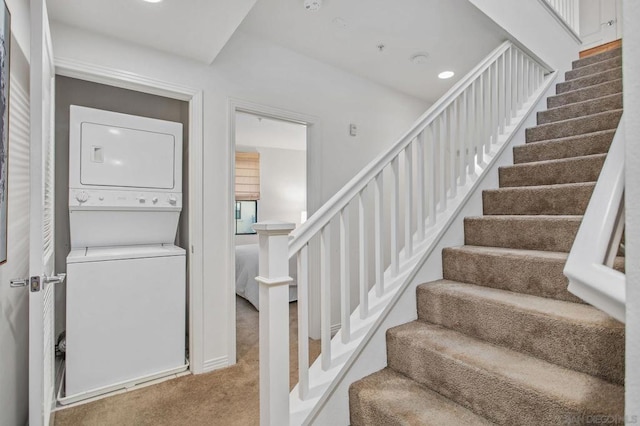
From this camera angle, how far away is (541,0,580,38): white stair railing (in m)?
3.21

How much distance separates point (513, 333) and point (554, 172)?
125cm

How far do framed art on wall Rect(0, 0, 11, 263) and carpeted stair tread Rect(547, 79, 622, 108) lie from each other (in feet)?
11.9

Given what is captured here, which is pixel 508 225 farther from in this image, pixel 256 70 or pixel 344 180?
pixel 256 70

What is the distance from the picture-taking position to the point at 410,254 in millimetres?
1777

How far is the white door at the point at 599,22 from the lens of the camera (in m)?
3.74

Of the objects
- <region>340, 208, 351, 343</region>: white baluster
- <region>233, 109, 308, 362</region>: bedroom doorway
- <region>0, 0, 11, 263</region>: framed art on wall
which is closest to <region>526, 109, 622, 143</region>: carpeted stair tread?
<region>340, 208, 351, 343</region>: white baluster

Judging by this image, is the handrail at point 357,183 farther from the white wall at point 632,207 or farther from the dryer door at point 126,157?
the dryer door at point 126,157

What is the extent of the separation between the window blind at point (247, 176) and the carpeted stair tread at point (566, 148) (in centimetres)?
482

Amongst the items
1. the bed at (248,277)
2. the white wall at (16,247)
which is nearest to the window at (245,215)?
the bed at (248,277)

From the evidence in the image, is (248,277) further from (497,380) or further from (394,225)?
(497,380)

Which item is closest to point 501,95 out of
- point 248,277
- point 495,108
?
point 495,108

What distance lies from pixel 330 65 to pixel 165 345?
2.78m

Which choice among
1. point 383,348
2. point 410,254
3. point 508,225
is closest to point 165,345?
point 383,348

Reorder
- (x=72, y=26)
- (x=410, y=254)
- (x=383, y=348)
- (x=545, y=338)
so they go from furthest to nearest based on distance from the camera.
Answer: (x=72, y=26), (x=410, y=254), (x=383, y=348), (x=545, y=338)
